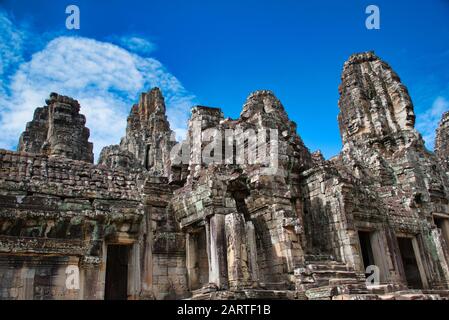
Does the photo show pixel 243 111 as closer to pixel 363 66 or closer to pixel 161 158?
pixel 363 66

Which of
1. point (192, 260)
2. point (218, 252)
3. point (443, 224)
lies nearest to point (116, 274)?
point (192, 260)

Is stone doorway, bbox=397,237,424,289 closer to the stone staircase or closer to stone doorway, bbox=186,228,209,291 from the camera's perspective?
the stone staircase

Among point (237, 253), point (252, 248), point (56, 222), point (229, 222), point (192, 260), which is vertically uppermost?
point (56, 222)

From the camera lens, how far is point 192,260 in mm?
11578

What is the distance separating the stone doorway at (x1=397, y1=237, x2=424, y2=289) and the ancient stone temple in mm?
59

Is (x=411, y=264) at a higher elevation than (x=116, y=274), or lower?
lower

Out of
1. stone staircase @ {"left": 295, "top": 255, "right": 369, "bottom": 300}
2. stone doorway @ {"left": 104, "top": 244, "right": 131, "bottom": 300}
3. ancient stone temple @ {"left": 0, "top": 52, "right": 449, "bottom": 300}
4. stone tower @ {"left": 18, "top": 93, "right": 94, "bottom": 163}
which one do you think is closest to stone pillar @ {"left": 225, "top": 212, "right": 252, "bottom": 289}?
ancient stone temple @ {"left": 0, "top": 52, "right": 449, "bottom": 300}

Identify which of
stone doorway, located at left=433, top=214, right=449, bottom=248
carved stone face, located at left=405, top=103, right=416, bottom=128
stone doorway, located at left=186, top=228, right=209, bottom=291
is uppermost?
carved stone face, located at left=405, top=103, right=416, bottom=128

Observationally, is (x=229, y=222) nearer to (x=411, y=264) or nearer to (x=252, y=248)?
(x=252, y=248)

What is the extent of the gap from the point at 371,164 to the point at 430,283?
6509 mm

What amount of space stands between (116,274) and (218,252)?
644 centimetres

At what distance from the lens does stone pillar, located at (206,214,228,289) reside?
9.55 m

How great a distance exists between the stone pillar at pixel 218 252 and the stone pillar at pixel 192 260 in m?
1.57
